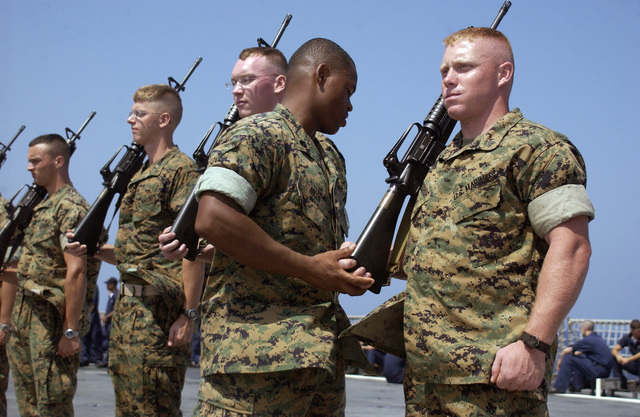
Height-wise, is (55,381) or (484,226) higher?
(484,226)

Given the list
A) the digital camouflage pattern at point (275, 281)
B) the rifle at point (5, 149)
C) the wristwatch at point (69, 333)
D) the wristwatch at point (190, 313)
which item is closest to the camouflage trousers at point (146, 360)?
the wristwatch at point (190, 313)

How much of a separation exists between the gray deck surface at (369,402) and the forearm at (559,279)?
5.77 meters

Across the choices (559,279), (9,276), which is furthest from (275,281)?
(9,276)

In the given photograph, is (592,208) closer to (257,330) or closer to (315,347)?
(315,347)

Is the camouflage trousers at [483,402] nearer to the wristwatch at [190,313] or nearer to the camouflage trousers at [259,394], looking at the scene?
the camouflage trousers at [259,394]

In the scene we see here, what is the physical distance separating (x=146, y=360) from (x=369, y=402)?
5.26 meters

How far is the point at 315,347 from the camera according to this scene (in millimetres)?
2809

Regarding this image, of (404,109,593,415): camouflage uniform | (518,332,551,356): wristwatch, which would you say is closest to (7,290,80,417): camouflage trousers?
(404,109,593,415): camouflage uniform

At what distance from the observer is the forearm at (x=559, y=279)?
2.52 metres

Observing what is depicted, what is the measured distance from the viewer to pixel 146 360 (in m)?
4.86

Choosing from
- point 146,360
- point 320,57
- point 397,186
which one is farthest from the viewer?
point 146,360

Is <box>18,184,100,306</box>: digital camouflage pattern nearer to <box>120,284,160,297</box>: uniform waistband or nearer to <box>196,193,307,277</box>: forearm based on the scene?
<box>120,284,160,297</box>: uniform waistband

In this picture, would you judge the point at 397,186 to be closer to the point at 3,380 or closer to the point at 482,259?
the point at 482,259

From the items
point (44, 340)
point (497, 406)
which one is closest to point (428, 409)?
point (497, 406)
